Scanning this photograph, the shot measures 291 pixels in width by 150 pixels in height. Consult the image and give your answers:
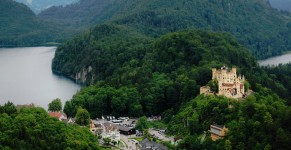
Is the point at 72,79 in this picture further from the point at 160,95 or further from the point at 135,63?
the point at 160,95

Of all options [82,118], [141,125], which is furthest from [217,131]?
[82,118]

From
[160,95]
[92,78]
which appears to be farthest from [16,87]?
[160,95]

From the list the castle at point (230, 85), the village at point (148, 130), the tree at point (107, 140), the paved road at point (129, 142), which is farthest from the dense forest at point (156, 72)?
the tree at point (107, 140)

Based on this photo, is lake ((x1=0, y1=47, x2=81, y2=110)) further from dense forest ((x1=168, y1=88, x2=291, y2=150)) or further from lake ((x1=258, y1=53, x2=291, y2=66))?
Answer: lake ((x1=258, y1=53, x2=291, y2=66))

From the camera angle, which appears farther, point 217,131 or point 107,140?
point 107,140

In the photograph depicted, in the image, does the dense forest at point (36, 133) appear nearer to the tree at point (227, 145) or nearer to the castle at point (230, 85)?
the tree at point (227, 145)

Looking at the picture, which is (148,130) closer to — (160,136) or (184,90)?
(160,136)
